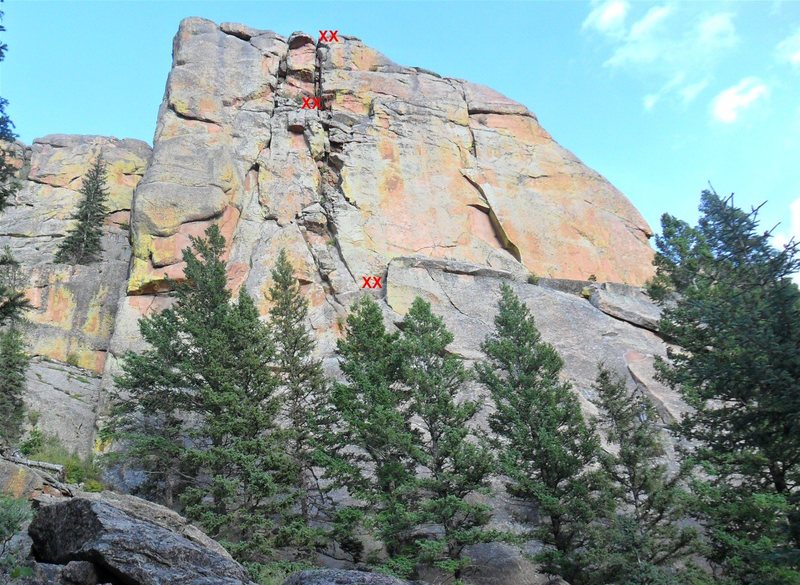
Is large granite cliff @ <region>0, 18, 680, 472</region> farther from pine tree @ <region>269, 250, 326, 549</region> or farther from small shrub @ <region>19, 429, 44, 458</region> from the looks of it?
pine tree @ <region>269, 250, 326, 549</region>

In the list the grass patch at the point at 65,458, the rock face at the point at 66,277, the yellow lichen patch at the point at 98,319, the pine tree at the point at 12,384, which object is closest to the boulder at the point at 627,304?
the grass patch at the point at 65,458

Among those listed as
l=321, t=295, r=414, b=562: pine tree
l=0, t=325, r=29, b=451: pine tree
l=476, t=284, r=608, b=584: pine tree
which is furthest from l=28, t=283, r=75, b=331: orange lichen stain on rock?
l=476, t=284, r=608, b=584: pine tree

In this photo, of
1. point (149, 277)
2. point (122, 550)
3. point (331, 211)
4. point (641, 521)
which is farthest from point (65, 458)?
point (641, 521)

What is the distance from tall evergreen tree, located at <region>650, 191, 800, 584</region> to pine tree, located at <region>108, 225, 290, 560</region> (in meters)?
13.6

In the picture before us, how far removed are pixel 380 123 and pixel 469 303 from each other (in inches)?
718

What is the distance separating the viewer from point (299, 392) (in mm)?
23859

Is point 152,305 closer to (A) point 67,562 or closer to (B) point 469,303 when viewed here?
(B) point 469,303

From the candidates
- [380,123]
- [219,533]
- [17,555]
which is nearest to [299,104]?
[380,123]

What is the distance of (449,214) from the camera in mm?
41469

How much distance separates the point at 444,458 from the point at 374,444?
2444 millimetres

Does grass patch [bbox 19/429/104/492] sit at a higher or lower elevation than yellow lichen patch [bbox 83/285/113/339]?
lower

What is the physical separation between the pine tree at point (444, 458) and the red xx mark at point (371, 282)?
12608mm

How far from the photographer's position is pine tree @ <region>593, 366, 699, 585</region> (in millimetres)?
17438

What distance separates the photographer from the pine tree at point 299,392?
21.7 metres
